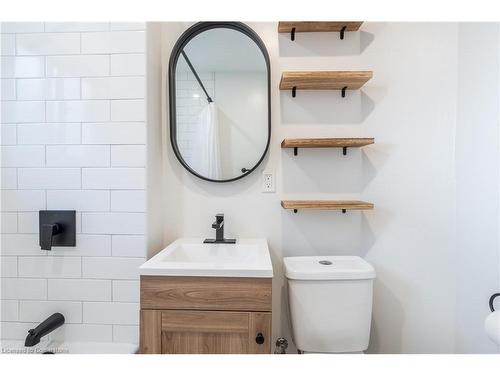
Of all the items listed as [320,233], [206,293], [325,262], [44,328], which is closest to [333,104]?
[320,233]

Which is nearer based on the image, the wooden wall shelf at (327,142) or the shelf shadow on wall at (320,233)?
the wooden wall shelf at (327,142)

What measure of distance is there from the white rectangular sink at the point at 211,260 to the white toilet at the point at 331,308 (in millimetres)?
222

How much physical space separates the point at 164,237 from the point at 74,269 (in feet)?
1.41

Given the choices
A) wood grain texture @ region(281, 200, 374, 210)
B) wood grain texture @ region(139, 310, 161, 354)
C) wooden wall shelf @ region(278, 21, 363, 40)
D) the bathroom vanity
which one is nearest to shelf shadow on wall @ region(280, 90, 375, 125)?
wooden wall shelf @ region(278, 21, 363, 40)

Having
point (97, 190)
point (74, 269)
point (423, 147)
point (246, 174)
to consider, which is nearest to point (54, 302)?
point (74, 269)

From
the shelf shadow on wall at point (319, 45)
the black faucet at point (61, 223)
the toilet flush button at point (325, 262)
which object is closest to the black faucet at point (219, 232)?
the toilet flush button at point (325, 262)

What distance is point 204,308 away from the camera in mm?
1023

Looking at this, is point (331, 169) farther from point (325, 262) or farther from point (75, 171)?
point (75, 171)

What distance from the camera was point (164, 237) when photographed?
4.86 feet

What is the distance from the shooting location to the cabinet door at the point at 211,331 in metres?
1.01

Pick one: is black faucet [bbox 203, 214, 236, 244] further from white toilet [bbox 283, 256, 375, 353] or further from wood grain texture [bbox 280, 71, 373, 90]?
wood grain texture [bbox 280, 71, 373, 90]

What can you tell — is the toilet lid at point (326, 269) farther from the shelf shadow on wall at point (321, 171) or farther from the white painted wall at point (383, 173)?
the shelf shadow on wall at point (321, 171)

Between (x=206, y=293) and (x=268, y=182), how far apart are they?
2.21 ft
